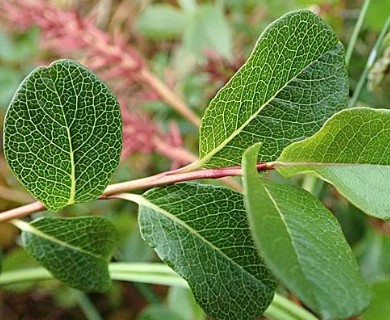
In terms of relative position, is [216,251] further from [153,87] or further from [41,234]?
[153,87]

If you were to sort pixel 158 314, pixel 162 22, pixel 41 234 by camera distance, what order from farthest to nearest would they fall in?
1. pixel 162 22
2. pixel 158 314
3. pixel 41 234

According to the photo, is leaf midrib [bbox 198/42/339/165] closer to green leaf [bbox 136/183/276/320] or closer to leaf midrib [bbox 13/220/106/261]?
green leaf [bbox 136/183/276/320]

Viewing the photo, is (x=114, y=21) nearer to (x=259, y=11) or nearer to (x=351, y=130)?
(x=259, y=11)

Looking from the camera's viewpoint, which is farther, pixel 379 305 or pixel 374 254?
pixel 374 254

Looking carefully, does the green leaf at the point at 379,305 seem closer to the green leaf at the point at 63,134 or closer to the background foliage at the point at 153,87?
the background foliage at the point at 153,87

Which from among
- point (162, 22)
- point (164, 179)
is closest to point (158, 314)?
point (164, 179)

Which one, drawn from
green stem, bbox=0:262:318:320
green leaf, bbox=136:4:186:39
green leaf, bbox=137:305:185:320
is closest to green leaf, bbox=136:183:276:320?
green stem, bbox=0:262:318:320
